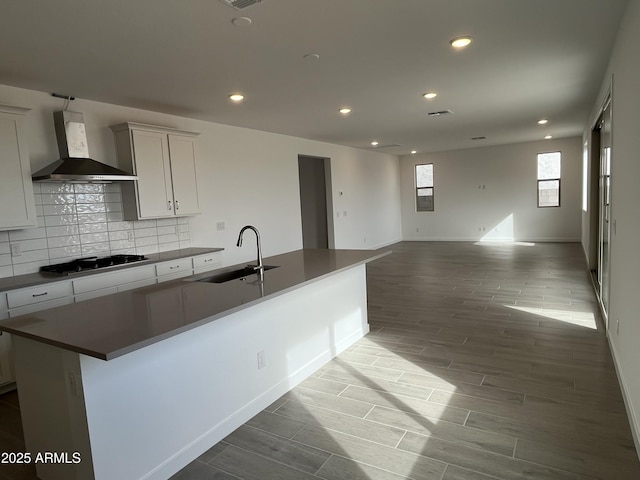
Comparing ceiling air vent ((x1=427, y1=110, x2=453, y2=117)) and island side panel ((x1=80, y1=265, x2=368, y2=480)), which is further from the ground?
ceiling air vent ((x1=427, y1=110, x2=453, y2=117))

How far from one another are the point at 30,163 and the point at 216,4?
2.52 metres

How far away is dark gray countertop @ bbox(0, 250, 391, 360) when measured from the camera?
174 cm

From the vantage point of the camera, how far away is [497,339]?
3877 mm

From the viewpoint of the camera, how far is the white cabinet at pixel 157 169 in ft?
14.3

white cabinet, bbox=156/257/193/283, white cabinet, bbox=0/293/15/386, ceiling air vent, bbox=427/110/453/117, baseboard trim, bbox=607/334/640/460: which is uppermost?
ceiling air vent, bbox=427/110/453/117

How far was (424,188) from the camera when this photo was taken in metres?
12.0

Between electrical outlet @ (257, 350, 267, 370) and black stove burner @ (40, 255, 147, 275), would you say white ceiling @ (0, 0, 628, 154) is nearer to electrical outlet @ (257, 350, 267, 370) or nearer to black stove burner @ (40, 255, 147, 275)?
black stove burner @ (40, 255, 147, 275)

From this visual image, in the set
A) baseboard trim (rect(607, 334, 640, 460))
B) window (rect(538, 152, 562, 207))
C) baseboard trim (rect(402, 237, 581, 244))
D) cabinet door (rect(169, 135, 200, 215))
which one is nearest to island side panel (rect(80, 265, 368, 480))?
baseboard trim (rect(607, 334, 640, 460))

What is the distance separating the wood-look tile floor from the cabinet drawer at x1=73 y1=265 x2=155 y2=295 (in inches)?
39.4

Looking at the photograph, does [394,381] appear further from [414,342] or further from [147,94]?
[147,94]

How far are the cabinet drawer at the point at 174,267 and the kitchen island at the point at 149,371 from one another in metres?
1.43

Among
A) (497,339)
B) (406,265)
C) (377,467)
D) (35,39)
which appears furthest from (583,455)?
(406,265)

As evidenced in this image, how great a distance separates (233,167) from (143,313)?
417 centimetres

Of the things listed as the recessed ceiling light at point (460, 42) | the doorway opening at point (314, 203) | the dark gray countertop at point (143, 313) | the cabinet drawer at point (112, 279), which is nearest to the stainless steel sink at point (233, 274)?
the dark gray countertop at point (143, 313)
